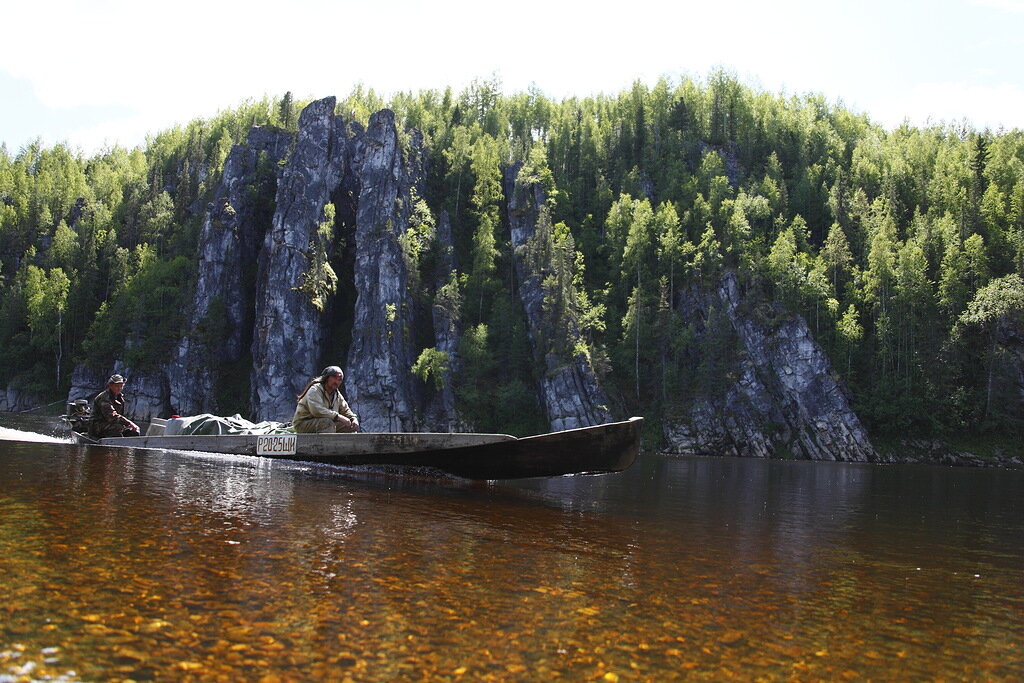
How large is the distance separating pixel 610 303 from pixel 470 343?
67.2ft

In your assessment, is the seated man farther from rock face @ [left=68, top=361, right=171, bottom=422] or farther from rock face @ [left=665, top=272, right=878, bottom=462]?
rock face @ [left=68, top=361, right=171, bottom=422]

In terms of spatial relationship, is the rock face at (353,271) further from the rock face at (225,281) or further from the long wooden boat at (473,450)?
the long wooden boat at (473,450)

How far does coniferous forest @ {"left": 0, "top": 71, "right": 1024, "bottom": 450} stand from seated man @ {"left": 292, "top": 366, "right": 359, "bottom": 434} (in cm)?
5459

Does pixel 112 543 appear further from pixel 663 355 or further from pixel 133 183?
Answer: pixel 133 183

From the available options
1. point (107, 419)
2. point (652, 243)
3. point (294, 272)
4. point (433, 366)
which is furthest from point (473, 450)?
point (652, 243)

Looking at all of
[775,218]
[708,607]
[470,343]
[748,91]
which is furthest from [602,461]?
[748,91]

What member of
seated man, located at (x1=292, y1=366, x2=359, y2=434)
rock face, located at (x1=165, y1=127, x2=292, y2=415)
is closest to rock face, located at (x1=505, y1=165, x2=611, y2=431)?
rock face, located at (x1=165, y1=127, x2=292, y2=415)

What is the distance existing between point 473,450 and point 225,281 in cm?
8168

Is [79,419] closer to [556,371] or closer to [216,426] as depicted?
[216,426]

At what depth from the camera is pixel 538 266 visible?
81.1 metres

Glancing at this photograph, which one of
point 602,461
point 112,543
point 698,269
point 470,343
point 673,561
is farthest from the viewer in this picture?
point 698,269

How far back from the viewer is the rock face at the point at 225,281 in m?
81.8

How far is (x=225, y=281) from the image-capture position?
88.5 meters

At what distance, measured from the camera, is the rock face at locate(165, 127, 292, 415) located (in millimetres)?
81812
